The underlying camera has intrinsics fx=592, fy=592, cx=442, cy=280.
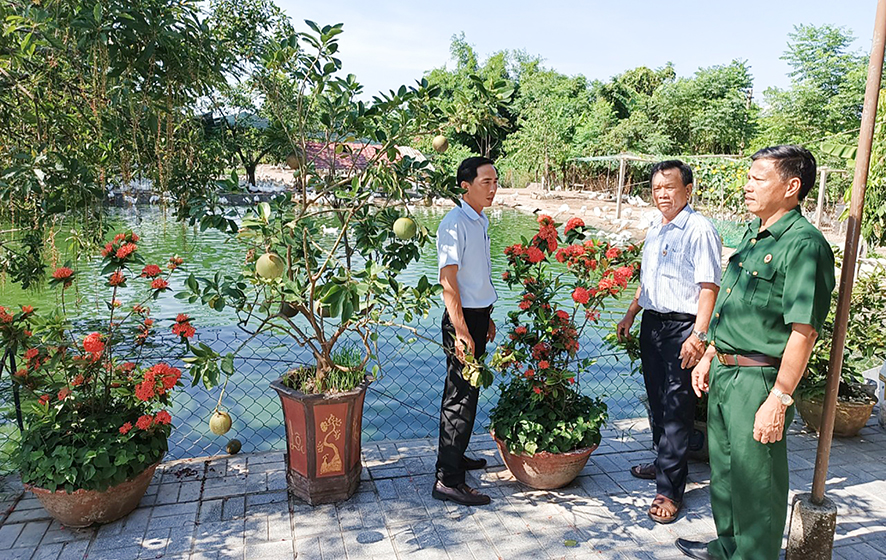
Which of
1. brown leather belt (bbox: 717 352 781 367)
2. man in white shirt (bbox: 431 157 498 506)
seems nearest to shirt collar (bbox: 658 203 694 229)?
brown leather belt (bbox: 717 352 781 367)

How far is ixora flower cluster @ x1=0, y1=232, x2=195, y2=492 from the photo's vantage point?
244 cm

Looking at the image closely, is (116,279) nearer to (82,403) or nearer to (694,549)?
(82,403)

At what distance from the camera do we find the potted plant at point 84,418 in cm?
243

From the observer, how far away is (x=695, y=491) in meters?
2.96

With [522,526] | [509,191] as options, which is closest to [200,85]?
[522,526]

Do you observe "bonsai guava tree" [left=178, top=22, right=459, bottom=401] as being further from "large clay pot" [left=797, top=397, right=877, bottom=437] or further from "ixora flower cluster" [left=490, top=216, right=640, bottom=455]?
"large clay pot" [left=797, top=397, right=877, bottom=437]

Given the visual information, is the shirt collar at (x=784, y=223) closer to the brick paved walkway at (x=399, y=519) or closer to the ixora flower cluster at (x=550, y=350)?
the ixora flower cluster at (x=550, y=350)

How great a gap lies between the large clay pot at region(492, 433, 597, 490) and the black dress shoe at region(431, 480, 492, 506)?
23cm

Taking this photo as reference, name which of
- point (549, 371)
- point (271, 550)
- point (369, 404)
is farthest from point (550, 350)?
point (369, 404)

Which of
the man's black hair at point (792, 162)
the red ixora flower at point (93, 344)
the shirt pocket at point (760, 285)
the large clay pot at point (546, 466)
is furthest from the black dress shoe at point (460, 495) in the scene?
the man's black hair at point (792, 162)

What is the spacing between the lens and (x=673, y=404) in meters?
→ 2.71

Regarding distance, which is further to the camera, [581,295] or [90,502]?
[581,295]

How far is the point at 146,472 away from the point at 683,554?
2323 millimetres

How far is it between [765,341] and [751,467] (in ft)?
1.51
